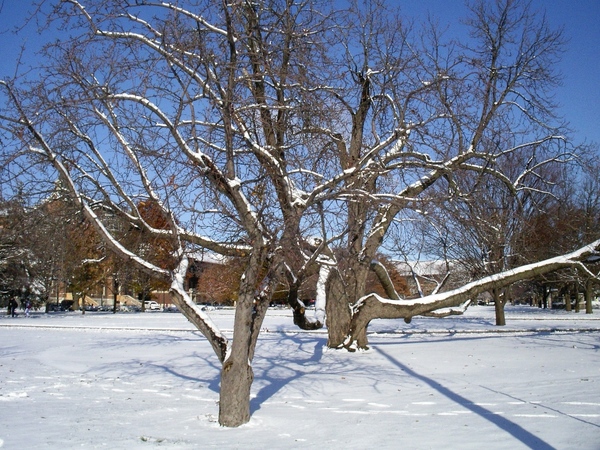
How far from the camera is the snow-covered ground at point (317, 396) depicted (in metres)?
6.82

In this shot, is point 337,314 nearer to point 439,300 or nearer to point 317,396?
point 439,300

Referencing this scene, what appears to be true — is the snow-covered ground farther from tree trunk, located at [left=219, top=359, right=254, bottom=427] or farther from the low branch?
→ the low branch

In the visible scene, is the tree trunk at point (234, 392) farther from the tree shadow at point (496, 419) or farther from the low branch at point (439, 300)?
the low branch at point (439, 300)

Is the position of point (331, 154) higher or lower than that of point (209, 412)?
higher

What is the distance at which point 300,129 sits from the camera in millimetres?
8508

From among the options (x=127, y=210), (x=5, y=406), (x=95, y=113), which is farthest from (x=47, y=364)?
(x=95, y=113)

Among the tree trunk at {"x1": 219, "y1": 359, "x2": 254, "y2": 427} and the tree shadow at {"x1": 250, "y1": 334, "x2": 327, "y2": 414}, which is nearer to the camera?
the tree trunk at {"x1": 219, "y1": 359, "x2": 254, "y2": 427}

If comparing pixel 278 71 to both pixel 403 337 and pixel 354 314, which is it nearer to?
pixel 354 314

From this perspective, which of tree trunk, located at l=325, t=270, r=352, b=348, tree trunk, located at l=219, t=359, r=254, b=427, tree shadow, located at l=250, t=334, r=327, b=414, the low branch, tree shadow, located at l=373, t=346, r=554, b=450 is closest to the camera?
tree shadow, located at l=373, t=346, r=554, b=450

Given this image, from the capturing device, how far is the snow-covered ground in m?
6.82

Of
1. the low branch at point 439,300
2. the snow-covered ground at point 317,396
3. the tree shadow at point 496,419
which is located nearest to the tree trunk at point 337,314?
the low branch at point 439,300

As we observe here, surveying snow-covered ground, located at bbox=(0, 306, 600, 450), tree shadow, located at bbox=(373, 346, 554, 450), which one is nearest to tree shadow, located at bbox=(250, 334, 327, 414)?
snow-covered ground, located at bbox=(0, 306, 600, 450)

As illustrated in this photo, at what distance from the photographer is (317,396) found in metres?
9.79

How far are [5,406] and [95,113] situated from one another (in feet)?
15.7
